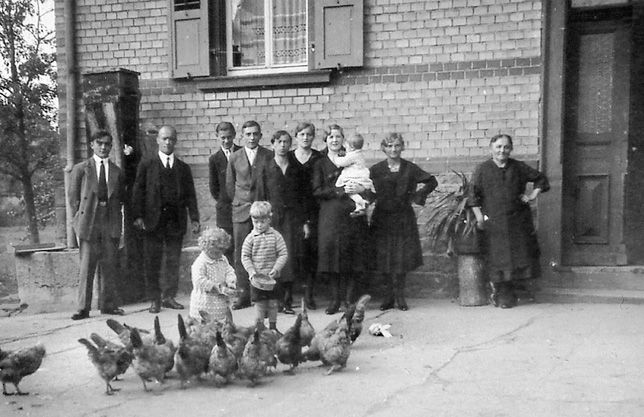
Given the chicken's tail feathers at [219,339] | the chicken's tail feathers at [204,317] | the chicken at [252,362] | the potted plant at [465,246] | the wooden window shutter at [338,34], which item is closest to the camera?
the chicken's tail feathers at [219,339]

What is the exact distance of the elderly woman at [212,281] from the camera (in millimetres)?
5965

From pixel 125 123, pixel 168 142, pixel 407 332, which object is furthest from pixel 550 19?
pixel 125 123

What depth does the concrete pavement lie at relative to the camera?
452 cm

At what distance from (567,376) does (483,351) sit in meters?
0.91

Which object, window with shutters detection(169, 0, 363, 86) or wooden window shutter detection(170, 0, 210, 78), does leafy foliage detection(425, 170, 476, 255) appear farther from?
wooden window shutter detection(170, 0, 210, 78)

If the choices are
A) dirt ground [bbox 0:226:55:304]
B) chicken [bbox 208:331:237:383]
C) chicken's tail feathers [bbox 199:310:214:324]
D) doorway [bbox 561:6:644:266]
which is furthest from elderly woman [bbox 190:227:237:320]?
dirt ground [bbox 0:226:55:304]

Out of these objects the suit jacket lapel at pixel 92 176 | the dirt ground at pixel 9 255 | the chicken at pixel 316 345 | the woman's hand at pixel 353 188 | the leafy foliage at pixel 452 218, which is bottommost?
the dirt ground at pixel 9 255

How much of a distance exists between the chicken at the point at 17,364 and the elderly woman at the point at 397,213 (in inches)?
155

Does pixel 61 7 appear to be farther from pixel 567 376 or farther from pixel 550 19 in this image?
pixel 567 376

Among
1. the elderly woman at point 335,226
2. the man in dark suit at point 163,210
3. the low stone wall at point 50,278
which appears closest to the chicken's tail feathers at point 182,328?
the elderly woman at point 335,226

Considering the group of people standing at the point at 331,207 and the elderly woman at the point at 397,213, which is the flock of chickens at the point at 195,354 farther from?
the elderly woman at the point at 397,213

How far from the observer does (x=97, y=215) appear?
26.2 ft

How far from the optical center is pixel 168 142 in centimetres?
811

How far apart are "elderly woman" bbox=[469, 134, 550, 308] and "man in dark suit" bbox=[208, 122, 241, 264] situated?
2.74 metres
